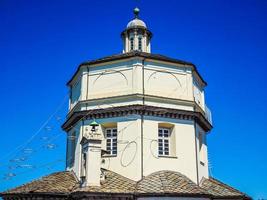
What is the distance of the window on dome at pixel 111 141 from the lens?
2538 centimetres

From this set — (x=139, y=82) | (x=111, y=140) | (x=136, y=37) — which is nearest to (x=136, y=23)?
(x=136, y=37)

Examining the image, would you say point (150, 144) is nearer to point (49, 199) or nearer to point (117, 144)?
point (117, 144)

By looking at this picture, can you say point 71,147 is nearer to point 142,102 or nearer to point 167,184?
point 142,102

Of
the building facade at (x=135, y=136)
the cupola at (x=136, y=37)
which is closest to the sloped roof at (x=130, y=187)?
the building facade at (x=135, y=136)

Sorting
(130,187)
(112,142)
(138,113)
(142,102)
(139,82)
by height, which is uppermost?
(139,82)

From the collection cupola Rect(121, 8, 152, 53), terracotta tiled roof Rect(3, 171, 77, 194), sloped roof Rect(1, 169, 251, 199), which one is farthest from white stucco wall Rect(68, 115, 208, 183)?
cupola Rect(121, 8, 152, 53)

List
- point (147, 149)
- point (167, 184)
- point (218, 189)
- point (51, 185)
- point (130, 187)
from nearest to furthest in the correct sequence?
1. point (167, 184)
2. point (130, 187)
3. point (51, 185)
4. point (147, 149)
5. point (218, 189)

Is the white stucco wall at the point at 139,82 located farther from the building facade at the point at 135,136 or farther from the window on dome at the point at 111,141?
the window on dome at the point at 111,141

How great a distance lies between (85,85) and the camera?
2714cm

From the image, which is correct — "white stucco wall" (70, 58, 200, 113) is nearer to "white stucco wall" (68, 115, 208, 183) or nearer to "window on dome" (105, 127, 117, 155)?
"white stucco wall" (68, 115, 208, 183)

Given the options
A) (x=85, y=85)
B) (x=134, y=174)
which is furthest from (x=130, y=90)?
(x=134, y=174)

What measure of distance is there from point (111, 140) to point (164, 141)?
3.49 metres

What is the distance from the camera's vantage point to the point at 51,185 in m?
23.9

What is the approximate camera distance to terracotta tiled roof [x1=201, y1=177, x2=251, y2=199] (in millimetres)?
25078
